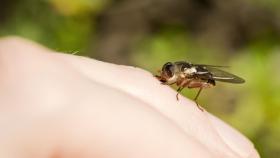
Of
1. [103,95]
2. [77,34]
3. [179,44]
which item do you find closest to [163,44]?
[179,44]

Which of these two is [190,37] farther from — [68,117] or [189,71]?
[68,117]

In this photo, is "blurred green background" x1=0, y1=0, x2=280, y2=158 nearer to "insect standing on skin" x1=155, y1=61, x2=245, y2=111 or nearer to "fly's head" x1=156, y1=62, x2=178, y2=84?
"insect standing on skin" x1=155, y1=61, x2=245, y2=111

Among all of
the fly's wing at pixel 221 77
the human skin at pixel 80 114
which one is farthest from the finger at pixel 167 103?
the fly's wing at pixel 221 77

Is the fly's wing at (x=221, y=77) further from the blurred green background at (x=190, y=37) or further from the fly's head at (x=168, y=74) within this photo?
the blurred green background at (x=190, y=37)

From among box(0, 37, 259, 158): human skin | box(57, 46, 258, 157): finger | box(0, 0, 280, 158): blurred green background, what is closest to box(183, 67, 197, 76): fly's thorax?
box(57, 46, 258, 157): finger

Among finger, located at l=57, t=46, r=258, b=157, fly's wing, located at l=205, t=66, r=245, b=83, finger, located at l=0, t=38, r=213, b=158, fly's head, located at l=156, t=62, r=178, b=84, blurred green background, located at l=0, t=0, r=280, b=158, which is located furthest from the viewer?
blurred green background, located at l=0, t=0, r=280, b=158

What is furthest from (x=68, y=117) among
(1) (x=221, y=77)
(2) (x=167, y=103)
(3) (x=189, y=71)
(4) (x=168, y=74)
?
(1) (x=221, y=77)
